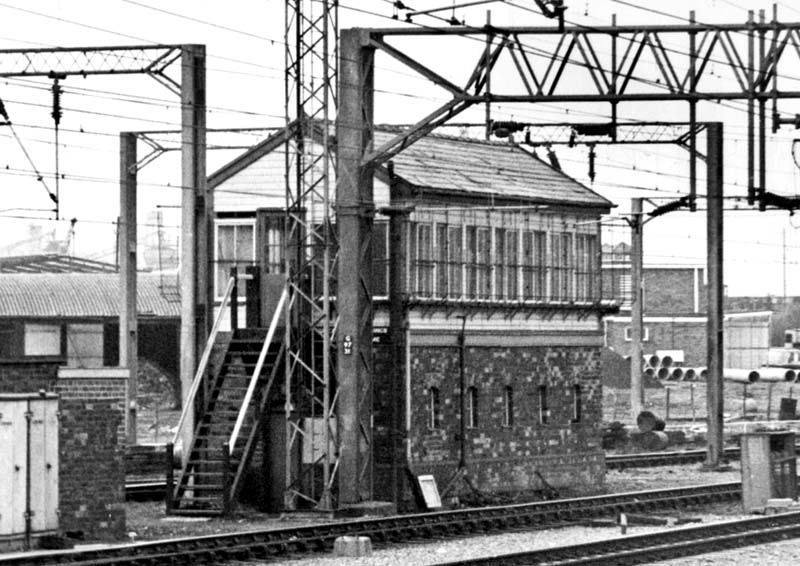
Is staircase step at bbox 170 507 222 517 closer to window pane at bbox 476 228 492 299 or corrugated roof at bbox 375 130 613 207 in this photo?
corrugated roof at bbox 375 130 613 207

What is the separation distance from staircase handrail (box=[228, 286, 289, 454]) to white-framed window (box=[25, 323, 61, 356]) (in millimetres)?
38698

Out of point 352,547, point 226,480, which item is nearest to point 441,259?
point 226,480

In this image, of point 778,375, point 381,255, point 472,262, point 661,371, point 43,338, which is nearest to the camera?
point 381,255

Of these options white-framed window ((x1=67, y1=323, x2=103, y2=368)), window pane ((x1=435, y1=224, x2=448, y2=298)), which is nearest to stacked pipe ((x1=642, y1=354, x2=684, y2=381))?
white-framed window ((x1=67, y1=323, x2=103, y2=368))

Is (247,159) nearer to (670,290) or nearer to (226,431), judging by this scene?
(226,431)

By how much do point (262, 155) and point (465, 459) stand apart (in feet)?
24.3

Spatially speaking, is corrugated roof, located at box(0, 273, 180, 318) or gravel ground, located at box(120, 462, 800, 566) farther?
corrugated roof, located at box(0, 273, 180, 318)

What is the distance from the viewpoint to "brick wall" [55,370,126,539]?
26375 mm

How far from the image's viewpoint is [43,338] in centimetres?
7094

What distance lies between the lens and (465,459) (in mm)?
35938

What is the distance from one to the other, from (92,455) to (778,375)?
229ft

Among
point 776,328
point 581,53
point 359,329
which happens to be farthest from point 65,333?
point 776,328

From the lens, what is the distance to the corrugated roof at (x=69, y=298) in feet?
231

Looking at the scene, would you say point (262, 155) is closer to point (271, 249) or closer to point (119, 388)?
point (271, 249)
